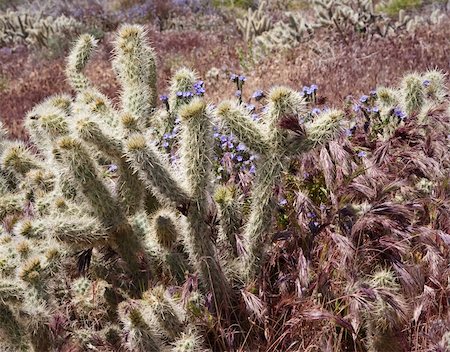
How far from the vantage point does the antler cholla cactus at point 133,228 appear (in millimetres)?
2641

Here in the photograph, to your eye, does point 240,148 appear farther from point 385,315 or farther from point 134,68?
point 385,315

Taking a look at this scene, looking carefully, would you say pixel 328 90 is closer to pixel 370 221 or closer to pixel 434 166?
pixel 434 166

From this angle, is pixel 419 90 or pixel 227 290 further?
pixel 419 90

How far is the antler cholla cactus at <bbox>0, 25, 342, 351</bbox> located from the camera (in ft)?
8.66

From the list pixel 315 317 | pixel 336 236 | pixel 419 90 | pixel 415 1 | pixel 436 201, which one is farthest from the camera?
pixel 415 1

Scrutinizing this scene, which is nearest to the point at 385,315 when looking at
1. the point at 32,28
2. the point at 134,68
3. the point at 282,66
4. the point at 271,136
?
the point at 271,136

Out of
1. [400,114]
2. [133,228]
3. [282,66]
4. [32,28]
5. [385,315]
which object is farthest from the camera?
[32,28]

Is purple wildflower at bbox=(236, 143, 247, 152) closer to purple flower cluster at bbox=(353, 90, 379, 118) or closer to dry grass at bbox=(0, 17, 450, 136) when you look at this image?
purple flower cluster at bbox=(353, 90, 379, 118)

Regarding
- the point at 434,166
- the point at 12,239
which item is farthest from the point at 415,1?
the point at 12,239

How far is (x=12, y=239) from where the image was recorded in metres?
3.11

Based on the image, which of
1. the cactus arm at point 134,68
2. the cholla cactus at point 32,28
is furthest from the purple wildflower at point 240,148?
the cholla cactus at point 32,28

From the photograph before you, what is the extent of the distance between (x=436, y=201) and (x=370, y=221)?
0.47 metres

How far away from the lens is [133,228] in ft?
10.4

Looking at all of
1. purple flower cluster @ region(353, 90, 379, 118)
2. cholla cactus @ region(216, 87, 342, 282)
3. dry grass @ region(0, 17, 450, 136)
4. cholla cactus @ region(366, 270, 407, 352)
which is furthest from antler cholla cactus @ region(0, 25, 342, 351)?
dry grass @ region(0, 17, 450, 136)
